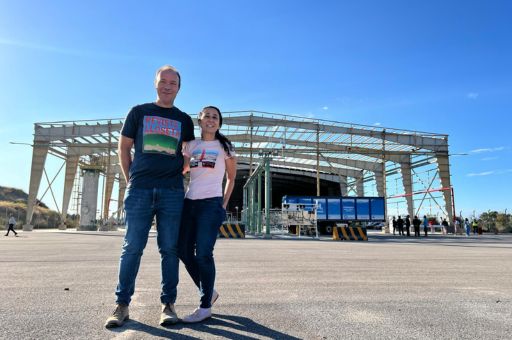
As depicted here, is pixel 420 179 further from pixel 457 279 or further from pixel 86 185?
pixel 457 279

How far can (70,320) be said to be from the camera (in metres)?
2.96

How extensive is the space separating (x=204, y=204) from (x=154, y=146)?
2.07 ft

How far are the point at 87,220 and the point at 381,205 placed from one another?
23078 millimetres

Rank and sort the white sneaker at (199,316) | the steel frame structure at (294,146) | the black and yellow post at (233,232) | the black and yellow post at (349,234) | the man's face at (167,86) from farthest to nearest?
1. the steel frame structure at (294,146)
2. the black and yellow post at (233,232)
3. the black and yellow post at (349,234)
4. the man's face at (167,86)
5. the white sneaker at (199,316)

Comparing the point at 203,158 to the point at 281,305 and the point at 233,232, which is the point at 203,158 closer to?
the point at 281,305

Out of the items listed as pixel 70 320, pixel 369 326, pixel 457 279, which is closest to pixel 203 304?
pixel 70 320

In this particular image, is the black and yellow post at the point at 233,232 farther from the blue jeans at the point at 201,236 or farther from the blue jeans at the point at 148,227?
the blue jeans at the point at 148,227

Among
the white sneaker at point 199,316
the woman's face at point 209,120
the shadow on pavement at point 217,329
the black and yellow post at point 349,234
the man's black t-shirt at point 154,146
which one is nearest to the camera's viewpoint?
the shadow on pavement at point 217,329

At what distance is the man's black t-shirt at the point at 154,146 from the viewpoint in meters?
3.17

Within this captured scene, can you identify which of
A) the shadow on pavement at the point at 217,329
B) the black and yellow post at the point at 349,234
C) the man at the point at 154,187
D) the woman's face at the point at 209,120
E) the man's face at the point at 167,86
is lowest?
the shadow on pavement at the point at 217,329

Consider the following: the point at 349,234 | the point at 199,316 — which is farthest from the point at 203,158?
the point at 349,234

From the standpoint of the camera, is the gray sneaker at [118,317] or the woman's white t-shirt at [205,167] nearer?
the gray sneaker at [118,317]

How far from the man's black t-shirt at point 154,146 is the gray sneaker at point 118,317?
93 centimetres

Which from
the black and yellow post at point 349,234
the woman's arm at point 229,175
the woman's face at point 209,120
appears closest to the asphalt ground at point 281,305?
the woman's arm at point 229,175
